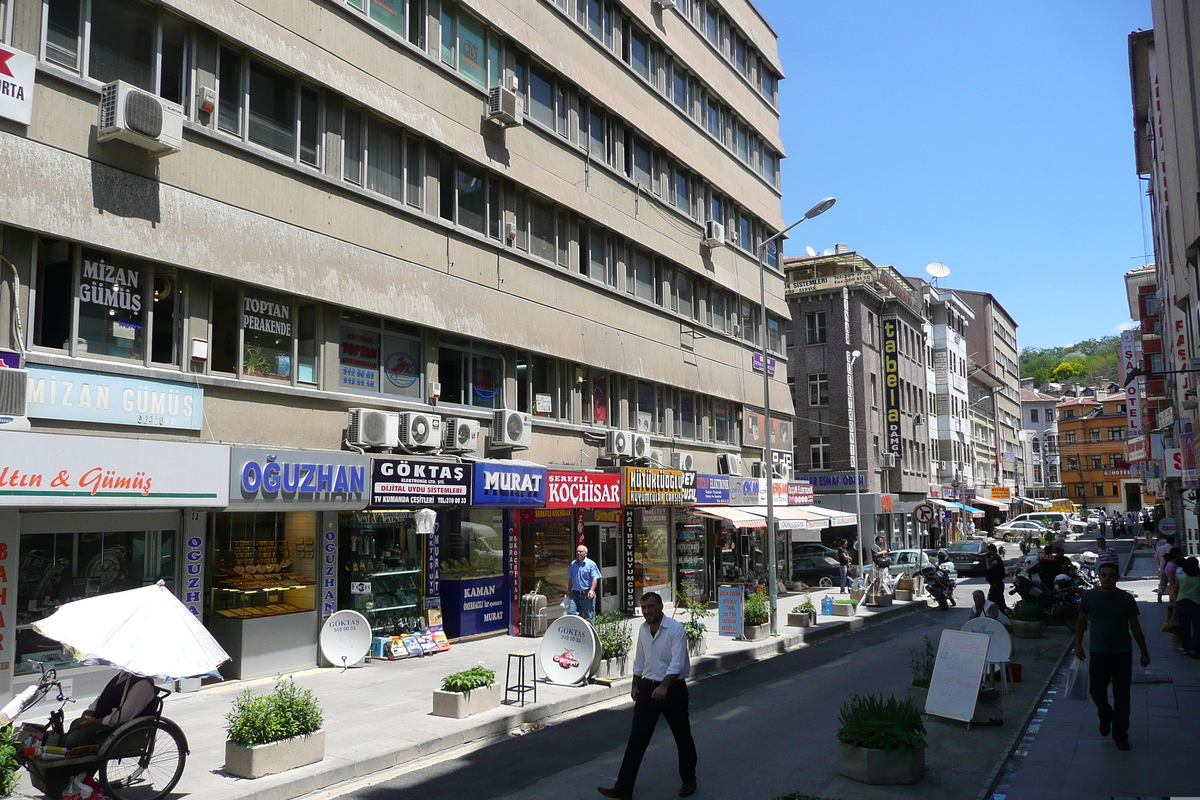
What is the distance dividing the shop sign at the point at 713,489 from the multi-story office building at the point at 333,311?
0.57ft

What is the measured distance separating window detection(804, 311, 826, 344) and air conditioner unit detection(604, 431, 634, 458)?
28942mm

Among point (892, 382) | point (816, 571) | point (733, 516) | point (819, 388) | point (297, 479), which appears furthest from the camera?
point (892, 382)

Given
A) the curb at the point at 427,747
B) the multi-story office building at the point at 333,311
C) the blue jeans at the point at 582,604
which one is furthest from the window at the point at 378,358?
the curb at the point at 427,747

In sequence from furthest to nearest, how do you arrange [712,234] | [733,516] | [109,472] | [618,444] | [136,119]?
[712,234] → [733,516] → [618,444] → [136,119] → [109,472]

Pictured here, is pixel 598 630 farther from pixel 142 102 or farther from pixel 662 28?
pixel 662 28

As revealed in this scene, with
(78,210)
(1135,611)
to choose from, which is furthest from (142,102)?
(1135,611)

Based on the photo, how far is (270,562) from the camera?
49.4 ft

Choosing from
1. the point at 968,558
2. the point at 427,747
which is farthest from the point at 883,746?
the point at 968,558

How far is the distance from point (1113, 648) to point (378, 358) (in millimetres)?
12690

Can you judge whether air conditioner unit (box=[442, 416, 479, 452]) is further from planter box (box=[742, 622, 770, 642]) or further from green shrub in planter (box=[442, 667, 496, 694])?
planter box (box=[742, 622, 770, 642])

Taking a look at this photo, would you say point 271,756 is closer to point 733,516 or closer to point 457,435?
point 457,435

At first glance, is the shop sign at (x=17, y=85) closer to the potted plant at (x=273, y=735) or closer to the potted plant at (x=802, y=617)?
the potted plant at (x=273, y=735)

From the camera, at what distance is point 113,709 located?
7992 millimetres

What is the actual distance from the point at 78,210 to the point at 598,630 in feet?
31.3
